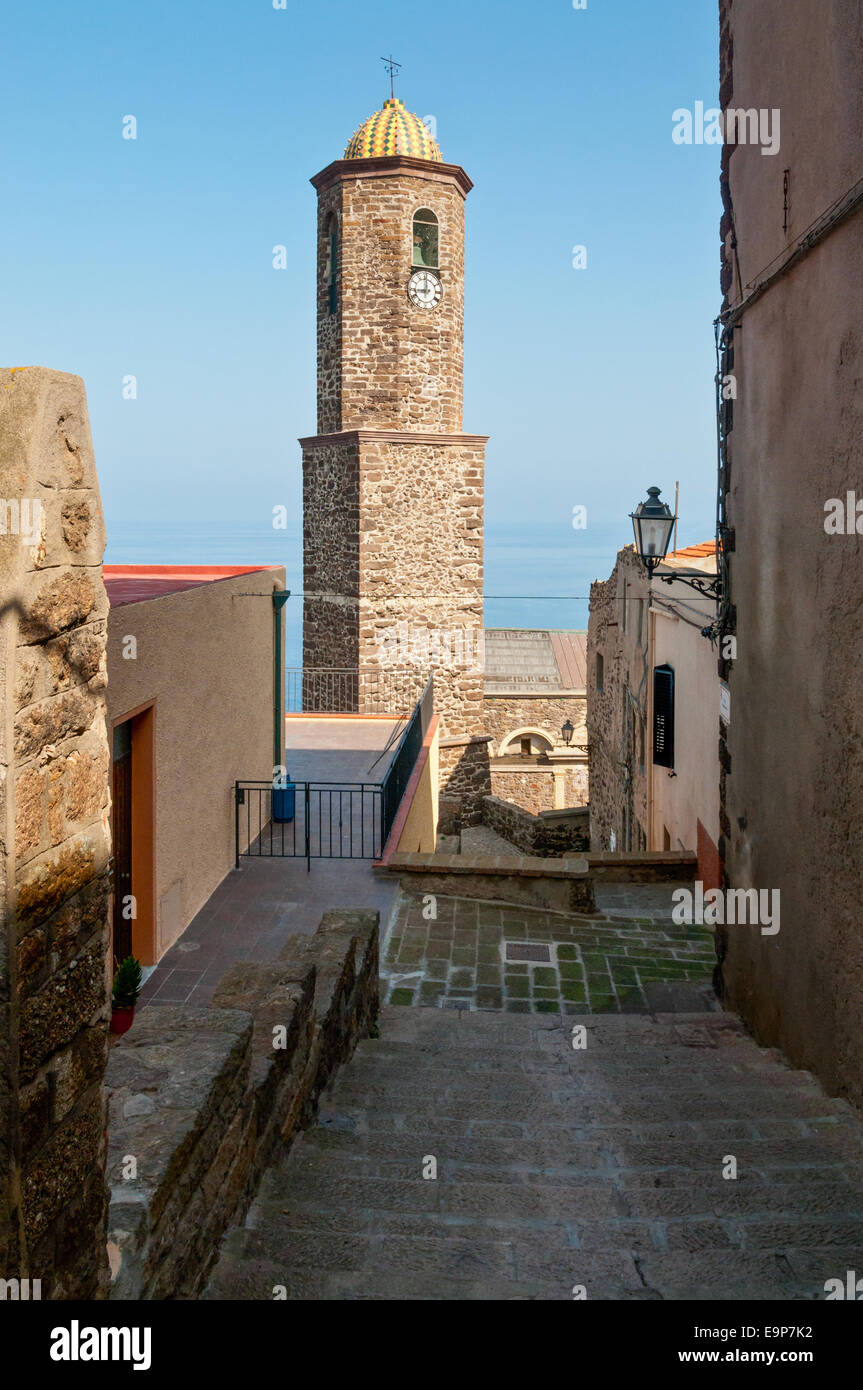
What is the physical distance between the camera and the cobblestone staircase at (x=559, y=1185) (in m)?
3.33

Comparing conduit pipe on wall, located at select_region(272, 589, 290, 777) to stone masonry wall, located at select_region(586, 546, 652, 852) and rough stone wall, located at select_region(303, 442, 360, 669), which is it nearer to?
stone masonry wall, located at select_region(586, 546, 652, 852)

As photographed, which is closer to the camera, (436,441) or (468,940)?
(468,940)

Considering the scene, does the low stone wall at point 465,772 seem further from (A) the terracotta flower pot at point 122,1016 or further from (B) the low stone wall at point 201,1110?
(B) the low stone wall at point 201,1110

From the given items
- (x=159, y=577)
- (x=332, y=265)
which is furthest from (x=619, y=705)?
→ (x=332, y=265)

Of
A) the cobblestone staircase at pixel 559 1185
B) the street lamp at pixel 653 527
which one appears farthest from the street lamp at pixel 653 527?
the cobblestone staircase at pixel 559 1185

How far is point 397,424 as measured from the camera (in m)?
24.2

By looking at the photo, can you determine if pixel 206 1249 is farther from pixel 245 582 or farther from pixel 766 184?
pixel 245 582

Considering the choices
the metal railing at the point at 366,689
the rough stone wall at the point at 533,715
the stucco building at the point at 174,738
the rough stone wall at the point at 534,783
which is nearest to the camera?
the stucco building at the point at 174,738

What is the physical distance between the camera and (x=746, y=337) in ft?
22.8

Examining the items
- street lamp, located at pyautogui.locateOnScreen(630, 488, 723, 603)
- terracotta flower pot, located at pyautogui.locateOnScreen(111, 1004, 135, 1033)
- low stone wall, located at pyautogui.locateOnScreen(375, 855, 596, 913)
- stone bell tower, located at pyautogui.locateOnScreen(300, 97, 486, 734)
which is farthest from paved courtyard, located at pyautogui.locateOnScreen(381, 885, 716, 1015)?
stone bell tower, located at pyautogui.locateOnScreen(300, 97, 486, 734)

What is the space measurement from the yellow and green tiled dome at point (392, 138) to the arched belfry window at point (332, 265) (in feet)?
4.65

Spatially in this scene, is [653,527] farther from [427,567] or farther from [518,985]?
[427,567]

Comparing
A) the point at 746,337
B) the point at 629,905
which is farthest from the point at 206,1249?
the point at 629,905
